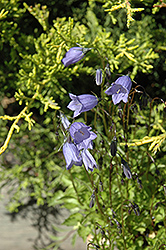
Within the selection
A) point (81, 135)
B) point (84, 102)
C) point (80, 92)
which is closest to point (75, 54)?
point (84, 102)

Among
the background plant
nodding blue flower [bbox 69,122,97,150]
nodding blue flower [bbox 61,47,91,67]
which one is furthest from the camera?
the background plant

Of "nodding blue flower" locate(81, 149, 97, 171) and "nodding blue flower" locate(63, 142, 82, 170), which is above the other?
"nodding blue flower" locate(63, 142, 82, 170)

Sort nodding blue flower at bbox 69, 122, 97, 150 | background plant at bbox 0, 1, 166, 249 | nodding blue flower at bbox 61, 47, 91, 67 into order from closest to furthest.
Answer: nodding blue flower at bbox 69, 122, 97, 150
nodding blue flower at bbox 61, 47, 91, 67
background plant at bbox 0, 1, 166, 249

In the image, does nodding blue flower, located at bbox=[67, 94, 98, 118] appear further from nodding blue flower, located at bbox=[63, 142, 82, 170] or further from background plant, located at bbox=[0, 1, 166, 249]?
background plant, located at bbox=[0, 1, 166, 249]

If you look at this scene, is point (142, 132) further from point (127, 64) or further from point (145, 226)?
point (145, 226)

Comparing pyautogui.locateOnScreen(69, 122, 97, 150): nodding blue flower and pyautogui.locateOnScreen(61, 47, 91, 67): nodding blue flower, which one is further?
pyautogui.locateOnScreen(61, 47, 91, 67): nodding blue flower

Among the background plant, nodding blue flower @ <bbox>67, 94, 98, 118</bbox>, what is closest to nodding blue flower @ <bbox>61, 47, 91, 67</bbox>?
nodding blue flower @ <bbox>67, 94, 98, 118</bbox>

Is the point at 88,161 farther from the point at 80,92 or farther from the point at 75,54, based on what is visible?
the point at 80,92
